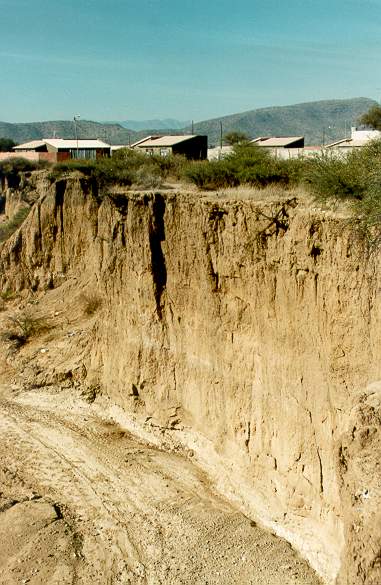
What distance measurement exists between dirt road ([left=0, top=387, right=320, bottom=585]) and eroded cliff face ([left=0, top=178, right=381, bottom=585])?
1.79 ft

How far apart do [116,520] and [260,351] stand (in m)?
4.02

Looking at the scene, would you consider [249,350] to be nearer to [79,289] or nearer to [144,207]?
[144,207]

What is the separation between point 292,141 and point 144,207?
64.9ft

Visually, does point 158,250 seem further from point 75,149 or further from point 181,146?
point 75,149

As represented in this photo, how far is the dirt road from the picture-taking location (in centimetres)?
1083

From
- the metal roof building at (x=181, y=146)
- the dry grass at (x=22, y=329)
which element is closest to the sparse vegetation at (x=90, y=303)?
the dry grass at (x=22, y=329)

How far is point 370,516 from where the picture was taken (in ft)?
24.8

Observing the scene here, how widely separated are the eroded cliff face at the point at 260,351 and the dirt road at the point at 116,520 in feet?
1.79

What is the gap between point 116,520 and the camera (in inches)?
486

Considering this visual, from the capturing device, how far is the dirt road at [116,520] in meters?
10.8

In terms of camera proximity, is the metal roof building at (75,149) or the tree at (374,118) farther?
the metal roof building at (75,149)

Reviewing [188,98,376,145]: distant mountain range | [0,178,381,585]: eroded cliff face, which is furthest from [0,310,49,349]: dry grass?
[188,98,376,145]: distant mountain range

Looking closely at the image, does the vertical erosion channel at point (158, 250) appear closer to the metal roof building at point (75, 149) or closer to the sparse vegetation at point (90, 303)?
the sparse vegetation at point (90, 303)

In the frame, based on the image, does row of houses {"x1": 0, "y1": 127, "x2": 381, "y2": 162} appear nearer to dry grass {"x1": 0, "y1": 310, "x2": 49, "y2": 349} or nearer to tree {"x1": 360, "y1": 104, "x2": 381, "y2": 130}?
tree {"x1": 360, "y1": 104, "x2": 381, "y2": 130}
